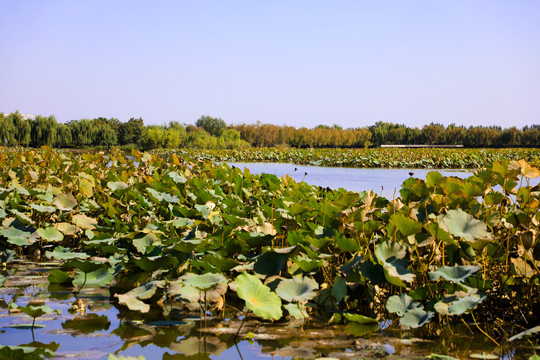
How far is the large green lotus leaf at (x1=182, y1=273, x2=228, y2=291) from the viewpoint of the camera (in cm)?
197

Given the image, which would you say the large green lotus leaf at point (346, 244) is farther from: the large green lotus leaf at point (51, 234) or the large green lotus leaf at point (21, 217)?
the large green lotus leaf at point (21, 217)

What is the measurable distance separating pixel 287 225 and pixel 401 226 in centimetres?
66

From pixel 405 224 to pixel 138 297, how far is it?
3.76ft

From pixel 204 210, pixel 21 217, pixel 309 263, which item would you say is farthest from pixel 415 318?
pixel 21 217

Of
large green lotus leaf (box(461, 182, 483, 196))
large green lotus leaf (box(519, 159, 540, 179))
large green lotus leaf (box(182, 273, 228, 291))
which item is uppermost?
large green lotus leaf (box(519, 159, 540, 179))

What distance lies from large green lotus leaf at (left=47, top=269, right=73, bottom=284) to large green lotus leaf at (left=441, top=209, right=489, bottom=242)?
6.26 feet

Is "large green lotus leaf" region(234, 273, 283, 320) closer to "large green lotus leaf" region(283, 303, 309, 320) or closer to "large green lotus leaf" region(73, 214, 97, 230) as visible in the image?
"large green lotus leaf" region(283, 303, 309, 320)

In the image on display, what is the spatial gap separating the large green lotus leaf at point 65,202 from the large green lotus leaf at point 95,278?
1.10 m

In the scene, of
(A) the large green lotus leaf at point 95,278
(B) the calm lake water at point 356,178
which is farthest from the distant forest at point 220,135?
(A) the large green lotus leaf at point 95,278

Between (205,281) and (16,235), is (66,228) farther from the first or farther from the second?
(205,281)

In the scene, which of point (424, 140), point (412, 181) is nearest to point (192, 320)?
point (412, 181)

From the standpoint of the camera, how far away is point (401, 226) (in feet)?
7.14

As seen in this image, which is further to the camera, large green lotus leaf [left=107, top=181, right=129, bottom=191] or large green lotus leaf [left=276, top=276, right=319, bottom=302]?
large green lotus leaf [left=107, top=181, right=129, bottom=191]

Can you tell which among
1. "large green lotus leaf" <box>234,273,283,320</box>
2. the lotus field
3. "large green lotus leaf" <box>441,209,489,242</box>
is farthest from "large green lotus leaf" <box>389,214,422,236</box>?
"large green lotus leaf" <box>234,273,283,320</box>
